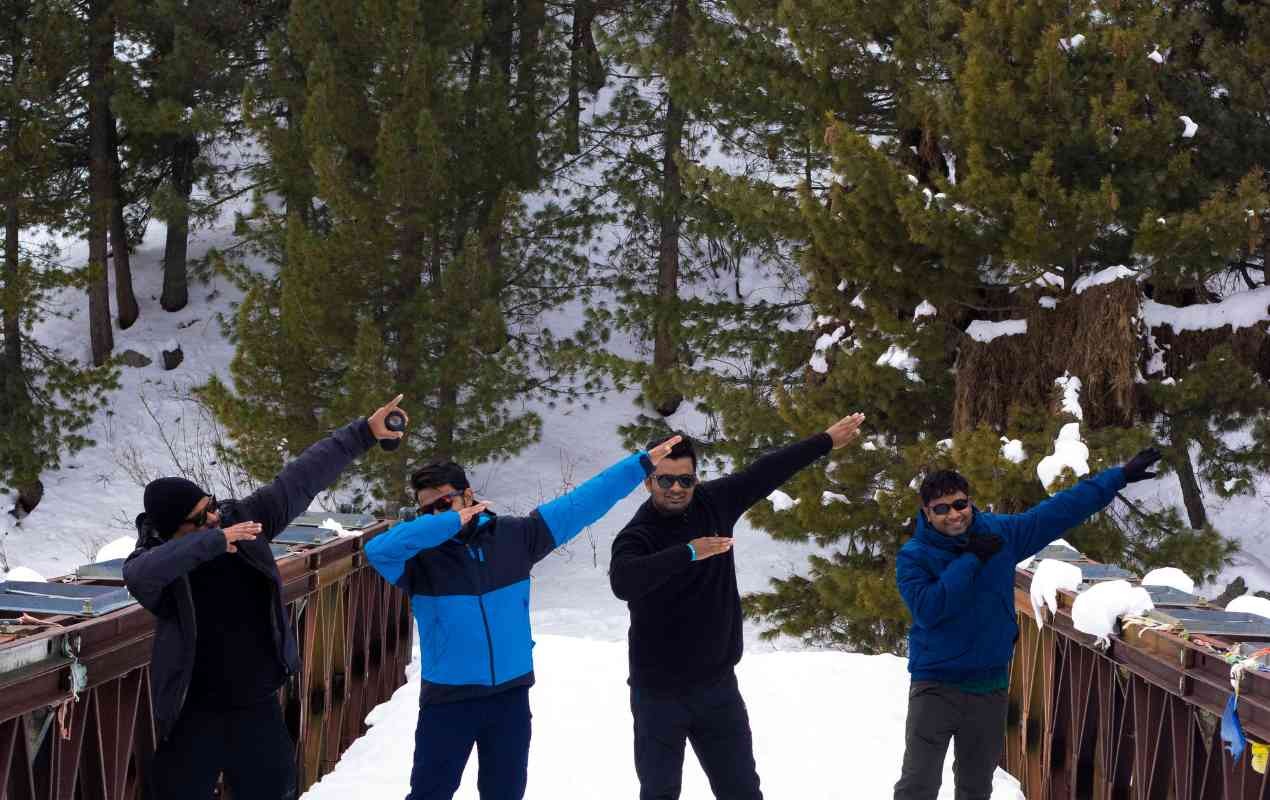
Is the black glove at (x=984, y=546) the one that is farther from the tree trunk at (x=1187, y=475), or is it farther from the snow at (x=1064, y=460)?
the tree trunk at (x=1187, y=475)

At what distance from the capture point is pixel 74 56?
1859 centimetres

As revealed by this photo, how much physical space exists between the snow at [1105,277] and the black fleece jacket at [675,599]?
665 centimetres

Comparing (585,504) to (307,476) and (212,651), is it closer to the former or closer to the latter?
(307,476)

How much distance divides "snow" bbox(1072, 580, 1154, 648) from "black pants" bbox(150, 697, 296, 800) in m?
2.96

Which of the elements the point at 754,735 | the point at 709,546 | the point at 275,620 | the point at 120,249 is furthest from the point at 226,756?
the point at 120,249

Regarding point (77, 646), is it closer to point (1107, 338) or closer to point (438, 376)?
point (1107, 338)

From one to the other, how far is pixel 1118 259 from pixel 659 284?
410 inches

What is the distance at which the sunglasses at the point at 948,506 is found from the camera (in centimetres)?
430

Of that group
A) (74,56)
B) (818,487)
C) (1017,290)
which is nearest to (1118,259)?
(1017,290)

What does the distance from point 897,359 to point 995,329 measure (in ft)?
2.89

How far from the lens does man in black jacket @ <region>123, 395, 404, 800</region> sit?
3693mm

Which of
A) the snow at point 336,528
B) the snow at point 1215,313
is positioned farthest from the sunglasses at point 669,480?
the snow at point 1215,313

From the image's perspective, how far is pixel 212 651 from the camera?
3.83 metres

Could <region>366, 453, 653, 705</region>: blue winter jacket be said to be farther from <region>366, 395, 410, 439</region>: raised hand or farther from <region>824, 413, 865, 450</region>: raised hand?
<region>824, 413, 865, 450</region>: raised hand
